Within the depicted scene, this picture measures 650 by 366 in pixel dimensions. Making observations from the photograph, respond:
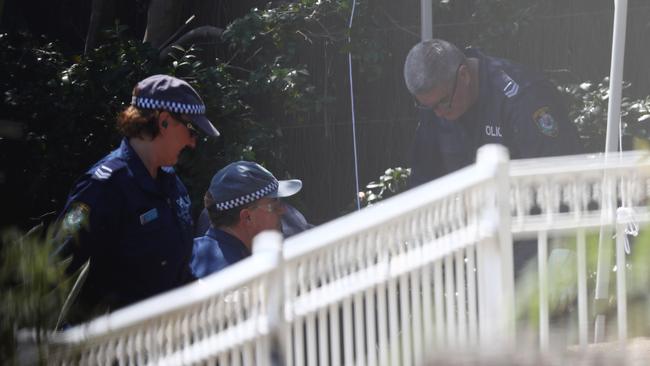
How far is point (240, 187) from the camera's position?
4.30m

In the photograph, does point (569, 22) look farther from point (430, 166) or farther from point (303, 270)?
point (303, 270)

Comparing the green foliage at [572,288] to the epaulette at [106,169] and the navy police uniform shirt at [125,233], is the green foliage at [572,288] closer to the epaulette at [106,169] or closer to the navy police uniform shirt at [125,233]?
the navy police uniform shirt at [125,233]

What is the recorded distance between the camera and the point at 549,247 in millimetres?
4320

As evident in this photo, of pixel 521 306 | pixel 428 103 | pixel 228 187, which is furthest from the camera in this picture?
pixel 428 103

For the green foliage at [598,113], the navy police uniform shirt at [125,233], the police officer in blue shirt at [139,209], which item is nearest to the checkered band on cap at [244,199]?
the police officer in blue shirt at [139,209]

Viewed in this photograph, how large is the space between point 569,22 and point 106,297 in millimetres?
4668

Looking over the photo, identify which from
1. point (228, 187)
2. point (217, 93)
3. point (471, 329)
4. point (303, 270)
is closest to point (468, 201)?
point (471, 329)

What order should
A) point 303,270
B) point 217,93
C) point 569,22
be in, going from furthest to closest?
point 569,22 < point 217,93 < point 303,270

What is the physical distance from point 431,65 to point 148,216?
1515 mm

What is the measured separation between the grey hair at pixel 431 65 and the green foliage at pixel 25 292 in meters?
2.41

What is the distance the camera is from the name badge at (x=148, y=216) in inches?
150

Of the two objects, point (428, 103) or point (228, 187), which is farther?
point (428, 103)

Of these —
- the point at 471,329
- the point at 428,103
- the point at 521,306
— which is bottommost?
the point at 471,329

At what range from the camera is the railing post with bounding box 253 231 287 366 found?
116 inches
